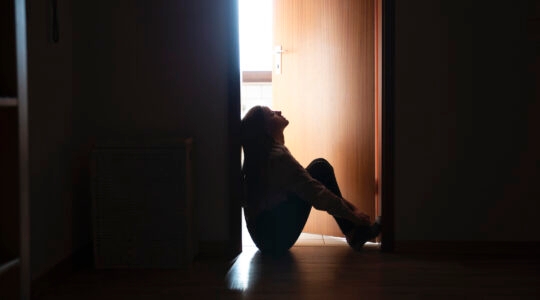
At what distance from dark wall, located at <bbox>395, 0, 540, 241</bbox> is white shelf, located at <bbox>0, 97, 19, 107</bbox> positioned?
2.05m

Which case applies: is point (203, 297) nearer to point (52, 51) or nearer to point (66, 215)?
point (66, 215)

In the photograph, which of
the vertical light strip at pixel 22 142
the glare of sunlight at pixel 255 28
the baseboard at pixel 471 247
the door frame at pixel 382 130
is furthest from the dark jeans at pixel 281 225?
the glare of sunlight at pixel 255 28

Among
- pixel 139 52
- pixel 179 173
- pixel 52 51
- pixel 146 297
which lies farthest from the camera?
pixel 139 52

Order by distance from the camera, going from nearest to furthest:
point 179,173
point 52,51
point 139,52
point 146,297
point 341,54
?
point 146,297, point 52,51, point 179,173, point 139,52, point 341,54

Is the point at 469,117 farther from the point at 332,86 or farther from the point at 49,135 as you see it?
the point at 49,135

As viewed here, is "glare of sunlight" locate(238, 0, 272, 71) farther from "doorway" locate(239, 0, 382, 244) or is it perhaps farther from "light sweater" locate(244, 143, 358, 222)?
"light sweater" locate(244, 143, 358, 222)

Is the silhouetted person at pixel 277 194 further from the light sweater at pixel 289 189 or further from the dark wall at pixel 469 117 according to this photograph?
the dark wall at pixel 469 117

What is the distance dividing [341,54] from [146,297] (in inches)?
71.3

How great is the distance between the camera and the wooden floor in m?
2.32

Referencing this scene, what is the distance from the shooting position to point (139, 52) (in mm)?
2904

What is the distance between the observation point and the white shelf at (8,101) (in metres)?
1.15

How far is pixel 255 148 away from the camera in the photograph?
9.66 feet

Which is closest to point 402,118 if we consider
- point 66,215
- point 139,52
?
point 139,52

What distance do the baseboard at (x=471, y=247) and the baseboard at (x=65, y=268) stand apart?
4.81 feet
